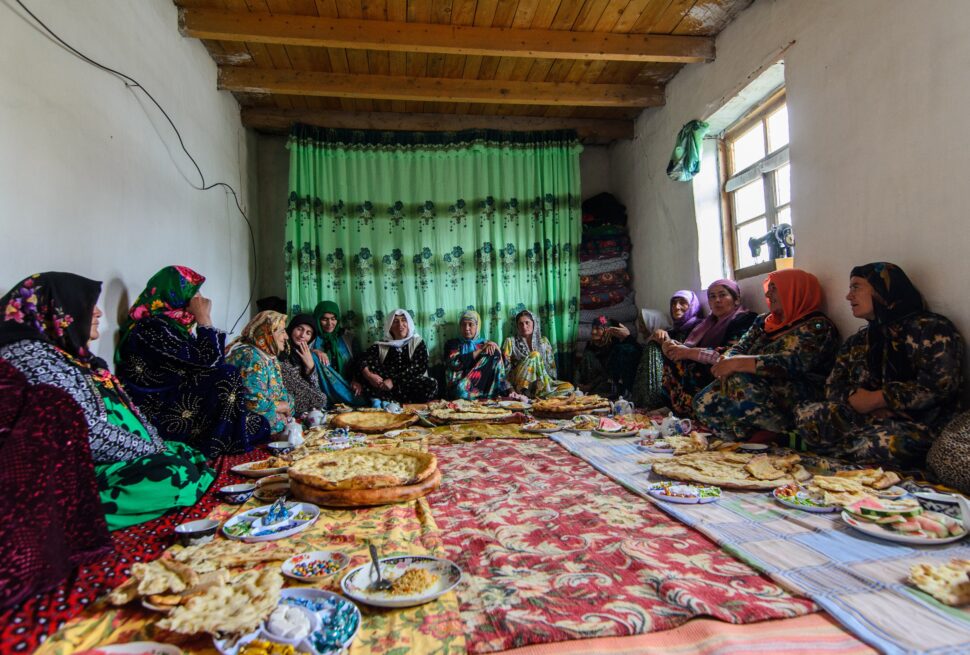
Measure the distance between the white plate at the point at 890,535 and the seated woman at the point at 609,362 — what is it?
326 cm

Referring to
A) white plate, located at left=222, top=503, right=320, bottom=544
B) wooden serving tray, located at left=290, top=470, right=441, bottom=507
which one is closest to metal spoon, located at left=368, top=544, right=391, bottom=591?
white plate, located at left=222, top=503, right=320, bottom=544

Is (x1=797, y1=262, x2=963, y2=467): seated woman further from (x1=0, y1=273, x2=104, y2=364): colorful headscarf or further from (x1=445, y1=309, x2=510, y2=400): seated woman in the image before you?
(x1=0, y1=273, x2=104, y2=364): colorful headscarf

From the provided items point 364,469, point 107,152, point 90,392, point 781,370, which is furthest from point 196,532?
point 781,370

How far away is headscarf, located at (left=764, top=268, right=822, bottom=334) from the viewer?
317 centimetres

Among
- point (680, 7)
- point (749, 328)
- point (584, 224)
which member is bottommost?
point (749, 328)

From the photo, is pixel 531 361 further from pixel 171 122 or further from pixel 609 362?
pixel 171 122

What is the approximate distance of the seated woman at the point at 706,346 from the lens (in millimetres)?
3852

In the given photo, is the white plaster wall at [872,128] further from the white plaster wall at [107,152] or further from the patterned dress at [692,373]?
the white plaster wall at [107,152]

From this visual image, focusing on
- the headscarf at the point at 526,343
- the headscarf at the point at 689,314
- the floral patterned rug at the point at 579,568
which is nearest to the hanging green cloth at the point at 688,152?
the headscarf at the point at 689,314

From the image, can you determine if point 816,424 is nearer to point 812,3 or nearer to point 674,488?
point 674,488

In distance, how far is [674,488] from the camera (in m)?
2.06

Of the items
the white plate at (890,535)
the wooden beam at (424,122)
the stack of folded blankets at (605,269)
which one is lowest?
the white plate at (890,535)

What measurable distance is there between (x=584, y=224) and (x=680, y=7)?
7.81 ft

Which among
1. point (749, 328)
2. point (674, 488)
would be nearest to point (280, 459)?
point (674, 488)
